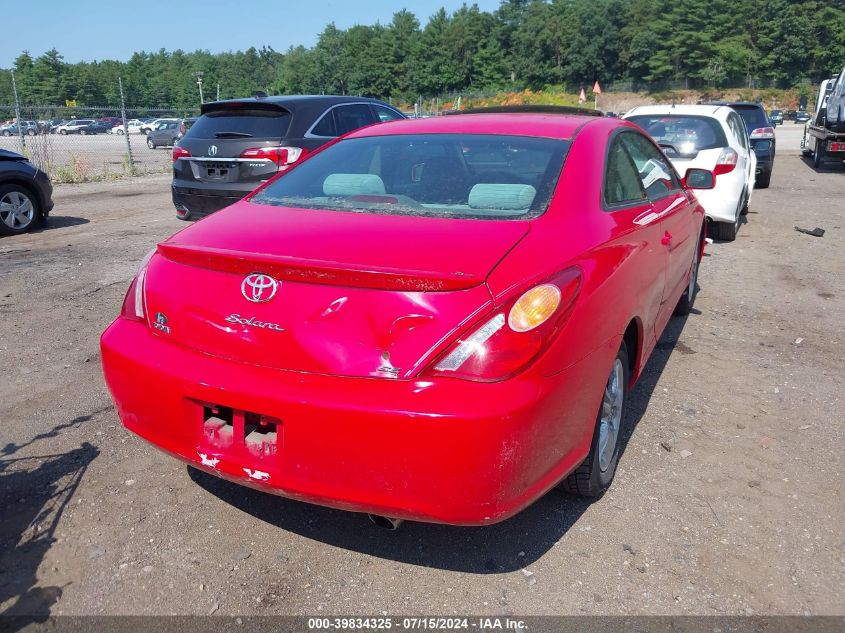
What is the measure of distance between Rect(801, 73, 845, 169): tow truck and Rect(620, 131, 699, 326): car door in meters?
15.8

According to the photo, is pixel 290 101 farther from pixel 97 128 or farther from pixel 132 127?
pixel 132 127

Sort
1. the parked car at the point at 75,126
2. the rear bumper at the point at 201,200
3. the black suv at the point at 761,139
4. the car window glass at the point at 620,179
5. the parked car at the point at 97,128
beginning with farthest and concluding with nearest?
the parked car at the point at 97,128 → the parked car at the point at 75,126 → the black suv at the point at 761,139 → the rear bumper at the point at 201,200 → the car window glass at the point at 620,179

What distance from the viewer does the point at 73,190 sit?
1527 cm

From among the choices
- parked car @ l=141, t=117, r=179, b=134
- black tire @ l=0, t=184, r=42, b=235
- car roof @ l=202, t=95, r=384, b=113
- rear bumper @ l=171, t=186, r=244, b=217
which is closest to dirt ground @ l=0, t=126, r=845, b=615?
rear bumper @ l=171, t=186, r=244, b=217

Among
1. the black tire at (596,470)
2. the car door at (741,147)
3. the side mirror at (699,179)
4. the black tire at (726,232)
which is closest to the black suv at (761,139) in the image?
the car door at (741,147)

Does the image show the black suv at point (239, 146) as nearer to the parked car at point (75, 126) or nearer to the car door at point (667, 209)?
the car door at point (667, 209)

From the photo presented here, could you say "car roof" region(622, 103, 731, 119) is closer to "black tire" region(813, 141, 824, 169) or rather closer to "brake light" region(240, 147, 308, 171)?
"brake light" region(240, 147, 308, 171)

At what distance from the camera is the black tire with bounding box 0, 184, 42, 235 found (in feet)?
29.8

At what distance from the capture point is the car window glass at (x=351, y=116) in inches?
334

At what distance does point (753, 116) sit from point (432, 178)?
571 inches

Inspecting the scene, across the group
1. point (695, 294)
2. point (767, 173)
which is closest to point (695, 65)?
point (767, 173)

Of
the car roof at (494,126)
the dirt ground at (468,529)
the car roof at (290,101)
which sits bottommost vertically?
the dirt ground at (468,529)

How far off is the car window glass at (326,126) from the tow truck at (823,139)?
582 inches

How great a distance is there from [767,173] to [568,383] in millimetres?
14408
